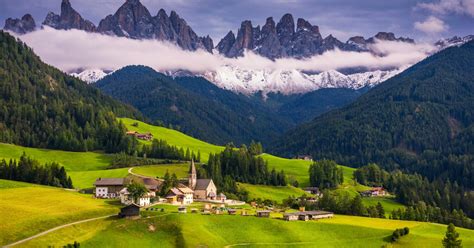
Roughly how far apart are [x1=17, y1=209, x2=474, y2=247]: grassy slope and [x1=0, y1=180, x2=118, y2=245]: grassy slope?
4300 mm

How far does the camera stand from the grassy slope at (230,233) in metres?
117

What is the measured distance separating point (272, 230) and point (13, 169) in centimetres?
8297

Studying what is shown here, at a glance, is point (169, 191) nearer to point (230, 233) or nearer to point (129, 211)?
point (129, 211)

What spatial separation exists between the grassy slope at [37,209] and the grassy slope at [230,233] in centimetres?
430

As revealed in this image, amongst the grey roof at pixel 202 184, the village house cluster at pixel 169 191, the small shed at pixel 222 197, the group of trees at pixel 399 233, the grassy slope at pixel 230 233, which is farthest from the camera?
the grey roof at pixel 202 184

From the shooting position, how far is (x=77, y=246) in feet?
352

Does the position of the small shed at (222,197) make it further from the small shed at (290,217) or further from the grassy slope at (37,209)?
the grassy slope at (37,209)

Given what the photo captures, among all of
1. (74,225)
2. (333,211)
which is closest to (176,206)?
(74,225)

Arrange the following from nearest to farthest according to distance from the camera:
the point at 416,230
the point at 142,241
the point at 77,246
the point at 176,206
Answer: the point at 77,246 → the point at 142,241 → the point at 416,230 → the point at 176,206

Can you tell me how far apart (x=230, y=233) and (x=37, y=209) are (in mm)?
38758

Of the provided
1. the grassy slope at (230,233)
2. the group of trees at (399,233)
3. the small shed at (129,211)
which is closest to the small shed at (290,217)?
the grassy slope at (230,233)

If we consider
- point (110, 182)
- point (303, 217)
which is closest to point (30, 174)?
point (110, 182)

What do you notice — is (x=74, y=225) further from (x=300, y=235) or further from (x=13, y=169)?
(x=13, y=169)

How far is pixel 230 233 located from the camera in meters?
127
